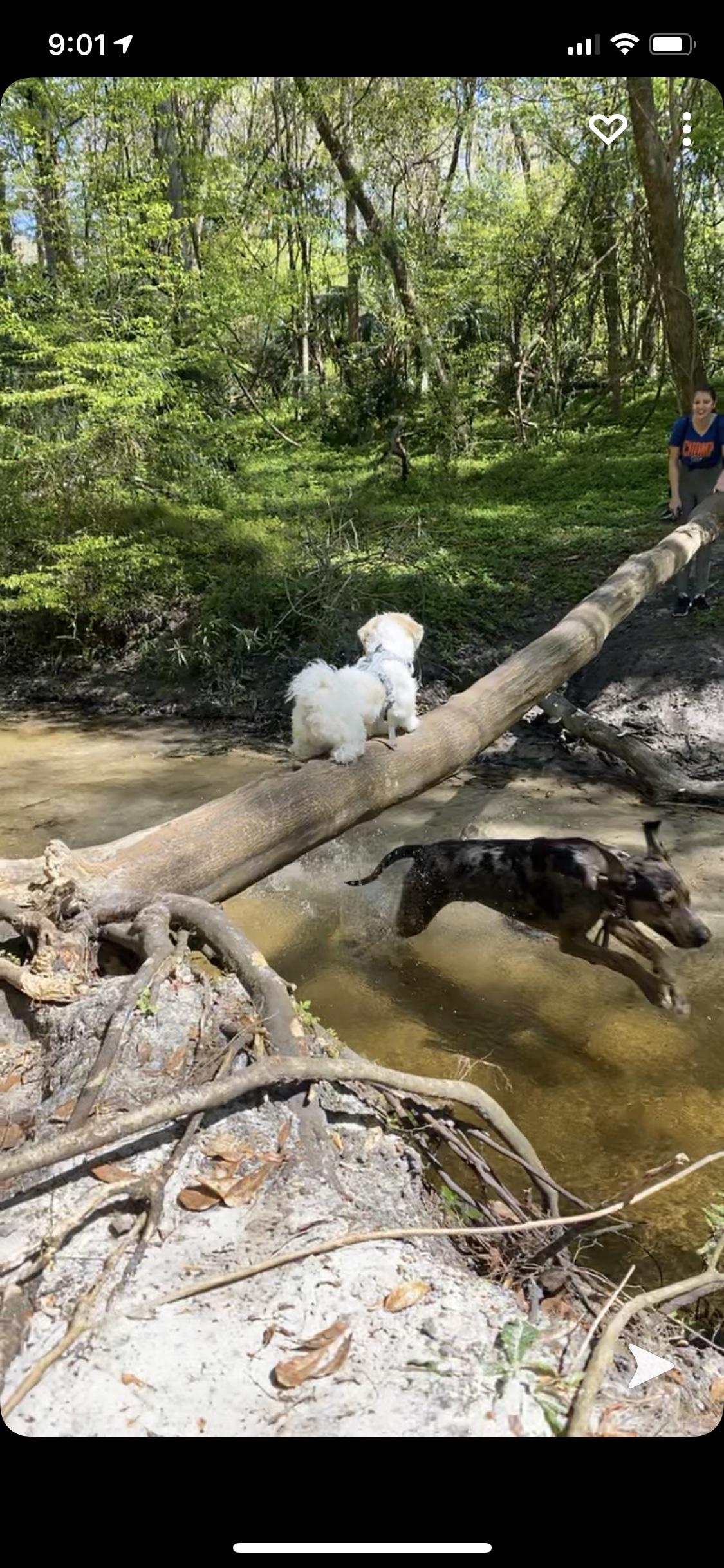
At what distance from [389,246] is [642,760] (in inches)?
368

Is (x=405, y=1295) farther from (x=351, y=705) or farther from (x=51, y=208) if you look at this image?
(x=51, y=208)

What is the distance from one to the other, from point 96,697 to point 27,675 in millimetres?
1059

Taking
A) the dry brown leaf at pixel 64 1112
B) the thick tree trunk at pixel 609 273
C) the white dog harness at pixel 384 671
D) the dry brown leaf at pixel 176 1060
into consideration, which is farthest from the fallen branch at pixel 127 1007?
the thick tree trunk at pixel 609 273

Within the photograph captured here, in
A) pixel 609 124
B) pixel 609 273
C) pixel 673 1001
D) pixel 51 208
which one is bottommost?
pixel 673 1001

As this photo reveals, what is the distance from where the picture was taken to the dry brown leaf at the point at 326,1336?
1.65 metres

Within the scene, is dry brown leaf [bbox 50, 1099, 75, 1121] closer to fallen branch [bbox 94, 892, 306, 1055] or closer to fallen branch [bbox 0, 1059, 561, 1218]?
fallen branch [bbox 0, 1059, 561, 1218]

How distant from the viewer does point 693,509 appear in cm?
805

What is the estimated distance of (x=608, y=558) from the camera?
945 centimetres

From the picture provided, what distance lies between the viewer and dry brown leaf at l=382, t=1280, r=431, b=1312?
179 cm

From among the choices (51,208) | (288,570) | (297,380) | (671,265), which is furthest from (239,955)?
(297,380)
